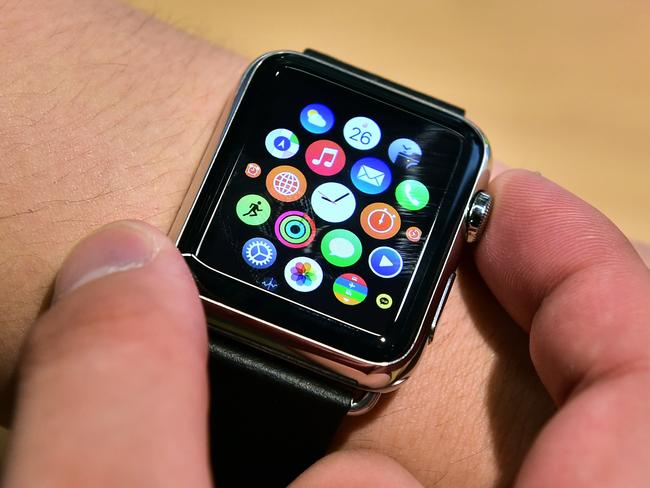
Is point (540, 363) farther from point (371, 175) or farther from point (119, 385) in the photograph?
point (119, 385)

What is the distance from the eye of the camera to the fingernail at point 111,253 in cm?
55

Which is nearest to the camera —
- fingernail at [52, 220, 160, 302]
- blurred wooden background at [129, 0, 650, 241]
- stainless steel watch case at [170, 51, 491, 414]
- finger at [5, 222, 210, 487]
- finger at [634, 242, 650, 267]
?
finger at [5, 222, 210, 487]

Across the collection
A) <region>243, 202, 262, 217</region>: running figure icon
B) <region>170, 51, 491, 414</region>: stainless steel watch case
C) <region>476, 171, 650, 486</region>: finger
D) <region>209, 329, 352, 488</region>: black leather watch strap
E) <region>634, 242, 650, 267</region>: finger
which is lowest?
<region>209, 329, 352, 488</region>: black leather watch strap

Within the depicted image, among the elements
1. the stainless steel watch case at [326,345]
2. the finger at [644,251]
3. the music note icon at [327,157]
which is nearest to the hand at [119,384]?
the stainless steel watch case at [326,345]

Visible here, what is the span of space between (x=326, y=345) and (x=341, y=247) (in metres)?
0.10

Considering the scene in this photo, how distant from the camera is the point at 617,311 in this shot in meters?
0.64

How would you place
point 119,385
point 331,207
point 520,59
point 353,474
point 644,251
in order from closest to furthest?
point 119,385, point 353,474, point 331,207, point 644,251, point 520,59

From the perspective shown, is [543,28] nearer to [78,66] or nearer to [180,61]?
[180,61]

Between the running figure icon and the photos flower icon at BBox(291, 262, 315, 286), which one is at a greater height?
the running figure icon

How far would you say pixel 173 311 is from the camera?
0.52 meters

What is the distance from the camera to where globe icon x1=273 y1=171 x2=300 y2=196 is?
2.41 ft

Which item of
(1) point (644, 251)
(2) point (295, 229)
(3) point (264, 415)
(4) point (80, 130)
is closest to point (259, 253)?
(2) point (295, 229)

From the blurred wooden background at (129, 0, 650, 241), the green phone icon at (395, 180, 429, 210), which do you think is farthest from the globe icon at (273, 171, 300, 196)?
the blurred wooden background at (129, 0, 650, 241)

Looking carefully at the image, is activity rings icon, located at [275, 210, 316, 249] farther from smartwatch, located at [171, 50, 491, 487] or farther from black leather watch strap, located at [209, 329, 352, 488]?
black leather watch strap, located at [209, 329, 352, 488]
